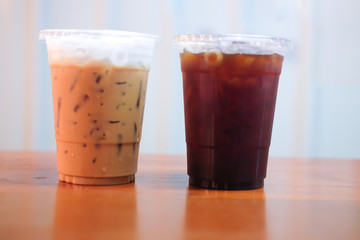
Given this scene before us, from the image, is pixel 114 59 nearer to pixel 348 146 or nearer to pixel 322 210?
pixel 322 210

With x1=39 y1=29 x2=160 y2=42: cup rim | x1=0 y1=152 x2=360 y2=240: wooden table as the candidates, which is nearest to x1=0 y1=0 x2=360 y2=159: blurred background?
x1=0 y1=152 x2=360 y2=240: wooden table

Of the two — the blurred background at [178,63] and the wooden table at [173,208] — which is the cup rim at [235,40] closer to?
the wooden table at [173,208]

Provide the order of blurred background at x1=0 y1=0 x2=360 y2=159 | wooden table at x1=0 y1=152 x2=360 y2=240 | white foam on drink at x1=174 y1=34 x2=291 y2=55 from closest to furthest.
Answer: wooden table at x1=0 y1=152 x2=360 y2=240 → white foam on drink at x1=174 y1=34 x2=291 y2=55 → blurred background at x1=0 y1=0 x2=360 y2=159

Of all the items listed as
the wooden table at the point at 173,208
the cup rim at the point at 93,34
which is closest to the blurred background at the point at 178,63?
the wooden table at the point at 173,208

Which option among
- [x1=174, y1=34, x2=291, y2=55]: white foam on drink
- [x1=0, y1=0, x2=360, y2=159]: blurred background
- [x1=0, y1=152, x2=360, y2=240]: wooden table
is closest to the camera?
[x1=0, y1=152, x2=360, y2=240]: wooden table

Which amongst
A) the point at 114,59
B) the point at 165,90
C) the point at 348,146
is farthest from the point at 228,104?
the point at 348,146

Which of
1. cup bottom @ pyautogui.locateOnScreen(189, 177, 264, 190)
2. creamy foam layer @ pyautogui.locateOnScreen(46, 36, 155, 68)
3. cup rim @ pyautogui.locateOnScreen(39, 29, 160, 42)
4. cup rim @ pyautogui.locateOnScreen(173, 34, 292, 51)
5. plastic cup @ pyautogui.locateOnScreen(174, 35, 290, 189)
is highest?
cup rim @ pyautogui.locateOnScreen(39, 29, 160, 42)

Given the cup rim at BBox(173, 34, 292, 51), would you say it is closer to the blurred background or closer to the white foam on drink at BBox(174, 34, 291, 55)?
the white foam on drink at BBox(174, 34, 291, 55)
